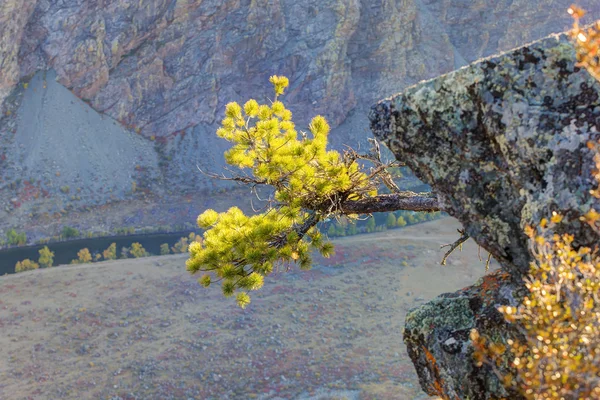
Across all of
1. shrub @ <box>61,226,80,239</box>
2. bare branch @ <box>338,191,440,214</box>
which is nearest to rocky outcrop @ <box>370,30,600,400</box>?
bare branch @ <box>338,191,440,214</box>

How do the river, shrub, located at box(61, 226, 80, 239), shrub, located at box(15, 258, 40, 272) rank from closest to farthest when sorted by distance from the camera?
shrub, located at box(15, 258, 40, 272)
the river
shrub, located at box(61, 226, 80, 239)

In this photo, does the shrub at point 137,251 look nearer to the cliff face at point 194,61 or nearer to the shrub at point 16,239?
the shrub at point 16,239

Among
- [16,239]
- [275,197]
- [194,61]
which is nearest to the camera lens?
[275,197]

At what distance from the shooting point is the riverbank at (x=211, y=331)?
24391 millimetres

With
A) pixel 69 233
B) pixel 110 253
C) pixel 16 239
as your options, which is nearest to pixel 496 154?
pixel 110 253

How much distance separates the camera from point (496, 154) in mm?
4652

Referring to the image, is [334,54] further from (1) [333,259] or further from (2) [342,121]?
(1) [333,259]

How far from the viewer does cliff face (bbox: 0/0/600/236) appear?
197 ft

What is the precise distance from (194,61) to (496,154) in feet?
220

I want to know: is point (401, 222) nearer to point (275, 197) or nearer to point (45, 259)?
point (45, 259)

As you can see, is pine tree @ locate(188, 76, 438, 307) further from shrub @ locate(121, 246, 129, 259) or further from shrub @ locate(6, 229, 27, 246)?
shrub @ locate(6, 229, 27, 246)

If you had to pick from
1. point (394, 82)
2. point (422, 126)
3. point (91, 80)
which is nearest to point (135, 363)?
point (422, 126)

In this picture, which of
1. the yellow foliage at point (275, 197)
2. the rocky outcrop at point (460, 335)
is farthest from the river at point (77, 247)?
the rocky outcrop at point (460, 335)

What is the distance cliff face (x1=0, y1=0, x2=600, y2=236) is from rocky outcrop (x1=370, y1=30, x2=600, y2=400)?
53810 mm
